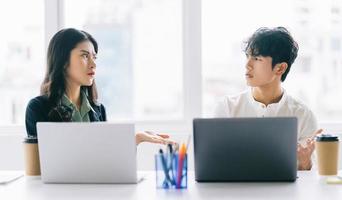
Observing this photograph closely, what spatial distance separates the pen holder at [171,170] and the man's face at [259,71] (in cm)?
74

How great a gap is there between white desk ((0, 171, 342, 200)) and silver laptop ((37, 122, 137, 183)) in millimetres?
32

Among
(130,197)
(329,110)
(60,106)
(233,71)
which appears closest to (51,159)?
(130,197)

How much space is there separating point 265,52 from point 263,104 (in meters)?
0.23

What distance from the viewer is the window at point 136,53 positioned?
12.2 ft

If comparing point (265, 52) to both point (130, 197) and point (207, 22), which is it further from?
point (207, 22)

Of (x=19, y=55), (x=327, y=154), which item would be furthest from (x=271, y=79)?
(x=19, y=55)

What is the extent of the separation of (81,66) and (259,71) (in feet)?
2.50

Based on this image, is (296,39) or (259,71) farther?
(296,39)

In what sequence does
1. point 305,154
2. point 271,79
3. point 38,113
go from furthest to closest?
point 271,79, point 38,113, point 305,154

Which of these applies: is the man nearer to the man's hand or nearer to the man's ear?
the man's ear

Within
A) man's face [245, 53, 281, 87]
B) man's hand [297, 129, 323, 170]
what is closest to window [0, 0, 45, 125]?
man's face [245, 53, 281, 87]

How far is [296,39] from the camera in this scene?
3.65m

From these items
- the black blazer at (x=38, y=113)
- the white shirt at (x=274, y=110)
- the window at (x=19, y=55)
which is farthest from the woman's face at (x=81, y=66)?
the window at (x=19, y=55)

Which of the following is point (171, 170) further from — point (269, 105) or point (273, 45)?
point (273, 45)
